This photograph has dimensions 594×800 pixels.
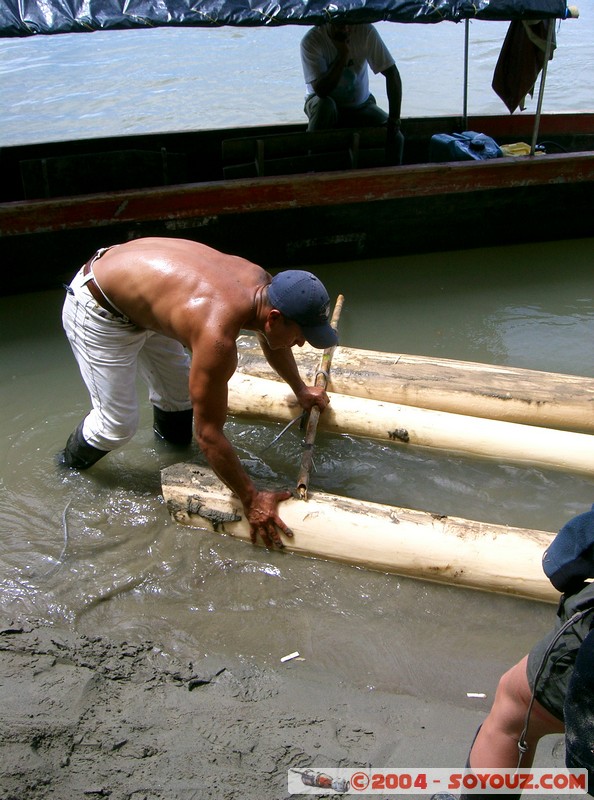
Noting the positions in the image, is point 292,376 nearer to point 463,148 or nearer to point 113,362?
point 113,362

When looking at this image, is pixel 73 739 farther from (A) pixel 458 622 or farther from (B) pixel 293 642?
(A) pixel 458 622

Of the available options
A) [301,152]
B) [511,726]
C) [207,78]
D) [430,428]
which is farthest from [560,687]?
[207,78]

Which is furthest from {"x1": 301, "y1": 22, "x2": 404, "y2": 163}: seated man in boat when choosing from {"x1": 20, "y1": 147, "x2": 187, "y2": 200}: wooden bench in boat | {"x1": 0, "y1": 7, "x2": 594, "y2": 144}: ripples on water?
{"x1": 0, "y1": 7, "x2": 594, "y2": 144}: ripples on water

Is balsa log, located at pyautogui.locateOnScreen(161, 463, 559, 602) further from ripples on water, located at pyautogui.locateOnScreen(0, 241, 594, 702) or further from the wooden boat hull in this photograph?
the wooden boat hull

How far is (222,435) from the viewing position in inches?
136

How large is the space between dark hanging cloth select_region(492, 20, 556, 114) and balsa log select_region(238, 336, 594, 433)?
11.6 feet

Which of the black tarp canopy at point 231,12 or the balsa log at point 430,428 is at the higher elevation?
the black tarp canopy at point 231,12

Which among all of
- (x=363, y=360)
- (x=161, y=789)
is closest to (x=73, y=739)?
(x=161, y=789)

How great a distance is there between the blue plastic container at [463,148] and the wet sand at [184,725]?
536cm

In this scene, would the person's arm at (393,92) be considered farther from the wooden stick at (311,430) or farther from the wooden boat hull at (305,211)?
the wooden stick at (311,430)

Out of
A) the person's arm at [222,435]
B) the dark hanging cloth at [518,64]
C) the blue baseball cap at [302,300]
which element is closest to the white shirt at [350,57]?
the dark hanging cloth at [518,64]

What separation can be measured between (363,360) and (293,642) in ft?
6.76

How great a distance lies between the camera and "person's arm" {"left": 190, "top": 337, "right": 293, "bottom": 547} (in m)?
3.22

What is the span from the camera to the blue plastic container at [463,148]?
693 cm
